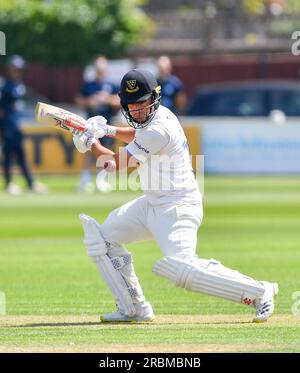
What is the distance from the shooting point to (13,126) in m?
21.1

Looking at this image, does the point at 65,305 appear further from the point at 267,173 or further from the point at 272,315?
the point at 267,173

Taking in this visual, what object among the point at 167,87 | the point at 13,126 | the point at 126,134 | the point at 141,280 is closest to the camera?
the point at 126,134

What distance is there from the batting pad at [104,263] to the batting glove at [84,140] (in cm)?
48

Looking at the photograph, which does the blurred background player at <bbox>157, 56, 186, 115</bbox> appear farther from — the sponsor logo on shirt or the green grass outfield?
the sponsor logo on shirt

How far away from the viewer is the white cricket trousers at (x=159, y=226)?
8.40 metres

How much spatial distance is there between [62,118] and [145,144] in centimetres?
67

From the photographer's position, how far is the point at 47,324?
28.1 feet

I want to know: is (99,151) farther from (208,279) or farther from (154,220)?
(208,279)

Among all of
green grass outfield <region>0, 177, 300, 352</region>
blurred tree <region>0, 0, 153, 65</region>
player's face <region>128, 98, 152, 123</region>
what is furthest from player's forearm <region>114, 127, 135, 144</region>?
blurred tree <region>0, 0, 153, 65</region>

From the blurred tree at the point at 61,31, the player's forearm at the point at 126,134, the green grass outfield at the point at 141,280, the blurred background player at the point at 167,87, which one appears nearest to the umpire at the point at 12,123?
the green grass outfield at the point at 141,280

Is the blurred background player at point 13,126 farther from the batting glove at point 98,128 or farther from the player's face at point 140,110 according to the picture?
the player's face at point 140,110

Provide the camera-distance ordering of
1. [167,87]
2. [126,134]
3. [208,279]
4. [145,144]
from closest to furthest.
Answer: [208,279] → [145,144] → [126,134] → [167,87]

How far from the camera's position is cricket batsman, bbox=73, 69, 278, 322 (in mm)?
8312

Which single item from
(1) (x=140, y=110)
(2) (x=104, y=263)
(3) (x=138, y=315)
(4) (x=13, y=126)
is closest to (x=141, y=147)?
(1) (x=140, y=110)
